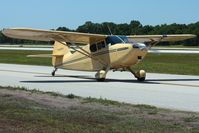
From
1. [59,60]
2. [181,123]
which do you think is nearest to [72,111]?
[181,123]

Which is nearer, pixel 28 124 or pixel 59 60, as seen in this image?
pixel 28 124

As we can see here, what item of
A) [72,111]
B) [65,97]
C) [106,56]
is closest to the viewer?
[72,111]

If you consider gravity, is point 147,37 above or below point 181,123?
above

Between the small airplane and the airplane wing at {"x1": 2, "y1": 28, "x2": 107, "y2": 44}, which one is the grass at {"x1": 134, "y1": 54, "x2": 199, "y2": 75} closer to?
the small airplane

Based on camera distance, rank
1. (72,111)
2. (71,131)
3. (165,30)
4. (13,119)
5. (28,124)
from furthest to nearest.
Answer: (165,30), (72,111), (13,119), (28,124), (71,131)

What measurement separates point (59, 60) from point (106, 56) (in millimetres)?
4444

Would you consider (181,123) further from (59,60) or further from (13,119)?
(59,60)

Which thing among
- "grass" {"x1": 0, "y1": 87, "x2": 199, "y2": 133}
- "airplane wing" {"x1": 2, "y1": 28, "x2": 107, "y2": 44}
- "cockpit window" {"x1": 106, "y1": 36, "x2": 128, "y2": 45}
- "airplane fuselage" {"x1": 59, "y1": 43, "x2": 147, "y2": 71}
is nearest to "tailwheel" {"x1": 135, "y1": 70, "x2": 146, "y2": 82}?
"airplane fuselage" {"x1": 59, "y1": 43, "x2": 147, "y2": 71}

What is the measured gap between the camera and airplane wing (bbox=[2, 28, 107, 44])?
23.4 meters

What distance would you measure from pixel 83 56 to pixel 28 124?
1580 centimetres

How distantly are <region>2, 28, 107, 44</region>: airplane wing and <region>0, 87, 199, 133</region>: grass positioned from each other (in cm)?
948

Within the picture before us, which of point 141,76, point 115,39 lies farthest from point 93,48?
point 141,76

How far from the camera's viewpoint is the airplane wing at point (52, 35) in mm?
23391

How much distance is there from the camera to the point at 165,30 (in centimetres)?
14938
